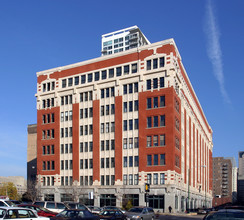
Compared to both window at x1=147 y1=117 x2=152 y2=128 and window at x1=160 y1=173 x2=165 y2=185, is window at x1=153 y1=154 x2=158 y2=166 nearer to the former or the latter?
window at x1=160 y1=173 x2=165 y2=185

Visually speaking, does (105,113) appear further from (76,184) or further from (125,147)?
(76,184)

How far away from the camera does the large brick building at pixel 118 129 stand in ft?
213

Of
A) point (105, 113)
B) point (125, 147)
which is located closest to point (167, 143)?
point (125, 147)

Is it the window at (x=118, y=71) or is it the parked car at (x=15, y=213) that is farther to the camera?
the window at (x=118, y=71)

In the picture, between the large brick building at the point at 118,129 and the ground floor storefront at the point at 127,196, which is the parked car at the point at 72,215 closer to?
the ground floor storefront at the point at 127,196

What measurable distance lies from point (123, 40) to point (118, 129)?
107497 millimetres

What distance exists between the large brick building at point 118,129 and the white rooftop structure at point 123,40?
282 ft

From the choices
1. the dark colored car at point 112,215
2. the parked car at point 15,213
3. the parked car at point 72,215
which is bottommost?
the dark colored car at point 112,215

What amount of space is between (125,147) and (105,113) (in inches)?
329

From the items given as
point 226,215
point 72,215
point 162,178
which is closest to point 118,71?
point 162,178

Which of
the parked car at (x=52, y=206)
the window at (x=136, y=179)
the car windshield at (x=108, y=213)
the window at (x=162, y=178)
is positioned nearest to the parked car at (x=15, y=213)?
the car windshield at (x=108, y=213)

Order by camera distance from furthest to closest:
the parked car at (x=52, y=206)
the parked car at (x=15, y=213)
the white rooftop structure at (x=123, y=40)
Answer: the white rooftop structure at (x=123, y=40), the parked car at (x=52, y=206), the parked car at (x=15, y=213)

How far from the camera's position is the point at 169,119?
209 ft

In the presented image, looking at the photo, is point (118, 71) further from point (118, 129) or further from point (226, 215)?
point (226, 215)
